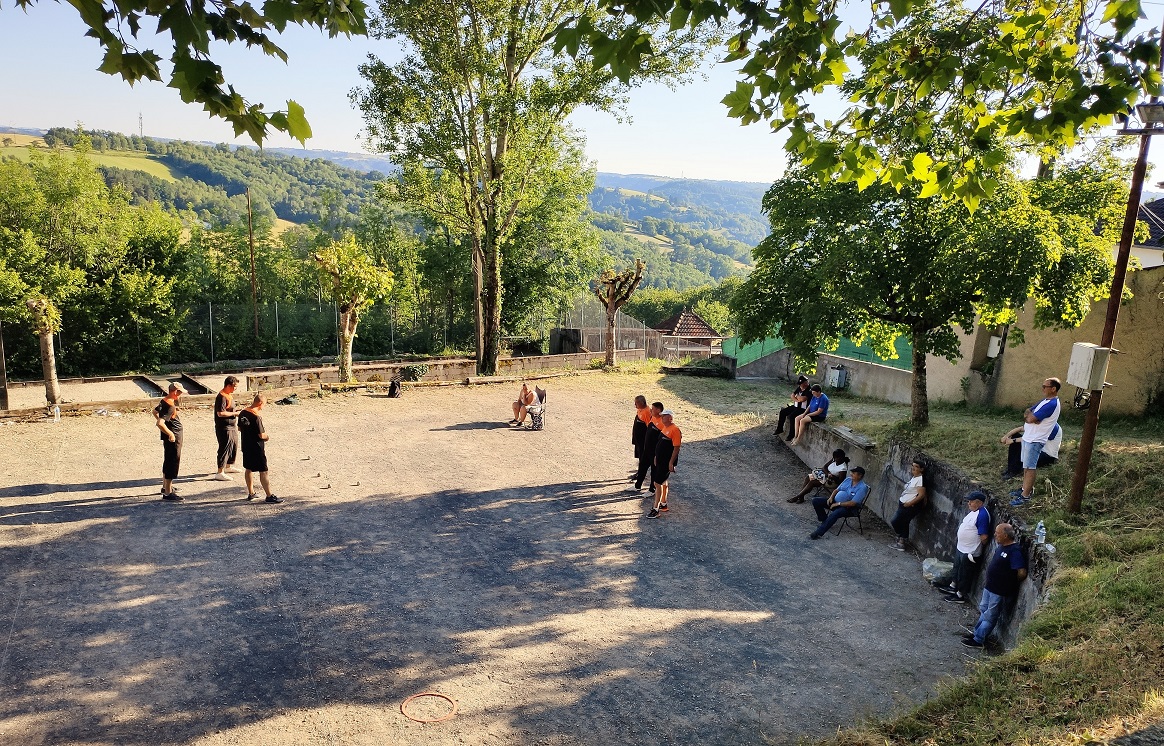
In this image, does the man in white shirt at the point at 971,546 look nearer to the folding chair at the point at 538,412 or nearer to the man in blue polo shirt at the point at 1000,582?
the man in blue polo shirt at the point at 1000,582

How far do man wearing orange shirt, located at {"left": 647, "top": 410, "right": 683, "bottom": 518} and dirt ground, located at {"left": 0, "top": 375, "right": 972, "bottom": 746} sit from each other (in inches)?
13.5

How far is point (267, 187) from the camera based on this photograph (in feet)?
476

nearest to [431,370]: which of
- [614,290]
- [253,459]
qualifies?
[614,290]

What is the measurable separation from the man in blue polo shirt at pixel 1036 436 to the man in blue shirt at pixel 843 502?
1992 mm

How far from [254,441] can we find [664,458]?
19.4ft

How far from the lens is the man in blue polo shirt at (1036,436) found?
28.6 feet

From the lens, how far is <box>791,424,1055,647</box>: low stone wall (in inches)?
287

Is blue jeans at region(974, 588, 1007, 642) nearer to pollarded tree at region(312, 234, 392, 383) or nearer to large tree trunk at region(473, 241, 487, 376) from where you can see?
pollarded tree at region(312, 234, 392, 383)

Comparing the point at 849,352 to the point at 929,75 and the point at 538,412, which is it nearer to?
the point at 538,412

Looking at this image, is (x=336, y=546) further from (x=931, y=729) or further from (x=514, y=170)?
(x=514, y=170)

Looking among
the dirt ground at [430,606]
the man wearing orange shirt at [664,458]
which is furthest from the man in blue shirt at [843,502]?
the man wearing orange shirt at [664,458]

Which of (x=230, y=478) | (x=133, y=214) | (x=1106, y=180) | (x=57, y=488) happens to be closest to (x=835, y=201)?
(x=1106, y=180)

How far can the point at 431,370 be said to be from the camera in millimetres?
21109

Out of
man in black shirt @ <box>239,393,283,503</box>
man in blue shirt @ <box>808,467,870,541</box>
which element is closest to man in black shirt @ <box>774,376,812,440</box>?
man in blue shirt @ <box>808,467,870,541</box>
